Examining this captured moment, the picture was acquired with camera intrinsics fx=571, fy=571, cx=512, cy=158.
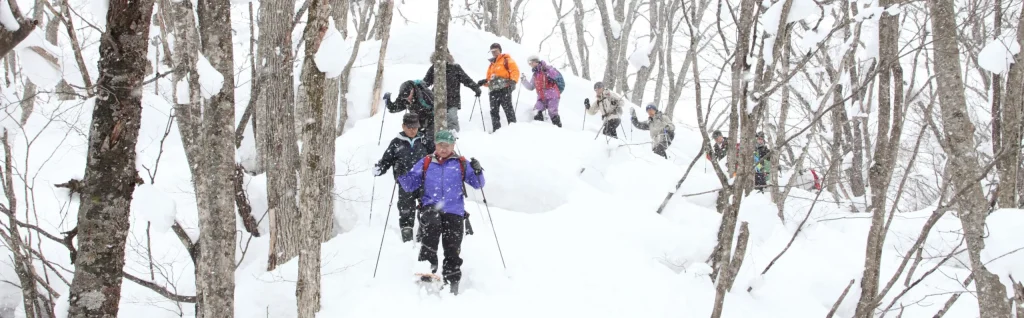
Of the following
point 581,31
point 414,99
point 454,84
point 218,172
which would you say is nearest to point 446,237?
point 218,172

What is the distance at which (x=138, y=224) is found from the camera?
7570 millimetres

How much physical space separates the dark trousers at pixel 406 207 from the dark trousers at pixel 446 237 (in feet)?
2.51

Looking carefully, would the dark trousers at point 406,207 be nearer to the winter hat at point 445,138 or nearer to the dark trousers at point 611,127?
the winter hat at point 445,138

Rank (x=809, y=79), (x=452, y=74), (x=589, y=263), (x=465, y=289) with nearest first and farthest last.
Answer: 1. (x=465, y=289)
2. (x=589, y=263)
3. (x=452, y=74)
4. (x=809, y=79)

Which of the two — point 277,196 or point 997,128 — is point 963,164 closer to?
point 997,128

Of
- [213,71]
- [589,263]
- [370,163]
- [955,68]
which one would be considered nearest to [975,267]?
[955,68]

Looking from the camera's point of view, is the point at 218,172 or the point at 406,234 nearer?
the point at 218,172

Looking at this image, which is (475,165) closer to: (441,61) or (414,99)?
(441,61)

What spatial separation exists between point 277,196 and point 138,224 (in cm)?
329

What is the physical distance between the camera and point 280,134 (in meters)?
5.15

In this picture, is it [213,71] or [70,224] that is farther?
[70,224]

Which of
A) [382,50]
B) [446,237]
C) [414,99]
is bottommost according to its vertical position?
[446,237]

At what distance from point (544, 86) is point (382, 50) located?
297cm

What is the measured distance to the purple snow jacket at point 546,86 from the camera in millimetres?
9992
